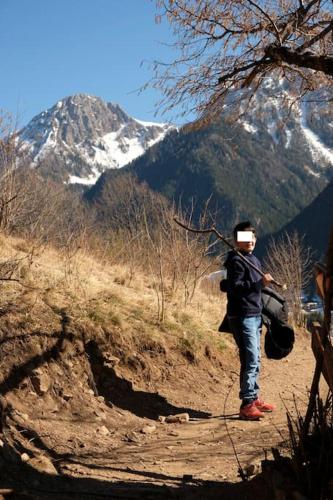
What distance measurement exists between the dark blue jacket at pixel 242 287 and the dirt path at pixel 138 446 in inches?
36.9

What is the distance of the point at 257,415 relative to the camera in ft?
16.7

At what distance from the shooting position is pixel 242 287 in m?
5.18

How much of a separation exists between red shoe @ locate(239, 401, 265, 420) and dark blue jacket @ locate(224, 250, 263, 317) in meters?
0.79

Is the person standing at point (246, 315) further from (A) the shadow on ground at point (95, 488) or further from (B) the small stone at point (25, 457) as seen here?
(B) the small stone at point (25, 457)

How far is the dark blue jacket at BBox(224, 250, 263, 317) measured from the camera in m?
5.18

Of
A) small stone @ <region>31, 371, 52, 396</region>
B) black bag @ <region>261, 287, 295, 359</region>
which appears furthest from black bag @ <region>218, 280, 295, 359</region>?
small stone @ <region>31, 371, 52, 396</region>

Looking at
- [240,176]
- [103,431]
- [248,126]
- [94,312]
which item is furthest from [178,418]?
[240,176]

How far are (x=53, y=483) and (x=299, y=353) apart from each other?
253 inches

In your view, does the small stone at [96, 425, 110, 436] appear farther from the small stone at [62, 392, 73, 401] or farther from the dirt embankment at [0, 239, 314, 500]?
the small stone at [62, 392, 73, 401]

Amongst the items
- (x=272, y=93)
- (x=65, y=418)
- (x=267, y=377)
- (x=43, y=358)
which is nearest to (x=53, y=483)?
(x=65, y=418)

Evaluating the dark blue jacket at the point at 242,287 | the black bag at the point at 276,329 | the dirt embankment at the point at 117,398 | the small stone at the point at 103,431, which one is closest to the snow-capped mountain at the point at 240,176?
the dirt embankment at the point at 117,398

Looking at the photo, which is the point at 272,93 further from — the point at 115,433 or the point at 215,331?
the point at 115,433

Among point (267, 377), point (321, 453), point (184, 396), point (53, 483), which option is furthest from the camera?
point (267, 377)

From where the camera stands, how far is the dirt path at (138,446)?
335cm
